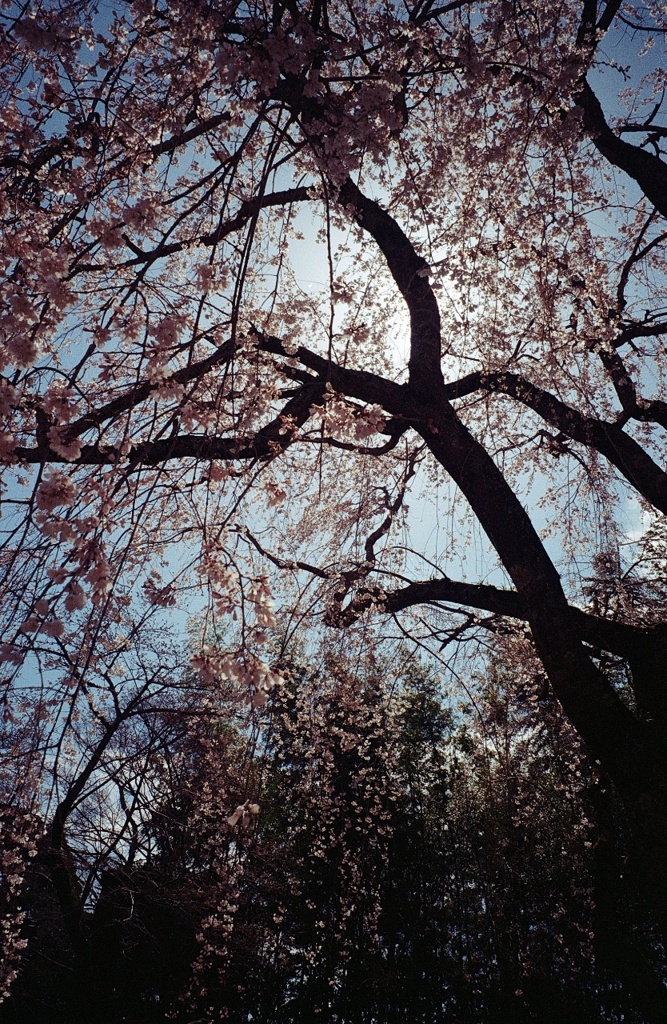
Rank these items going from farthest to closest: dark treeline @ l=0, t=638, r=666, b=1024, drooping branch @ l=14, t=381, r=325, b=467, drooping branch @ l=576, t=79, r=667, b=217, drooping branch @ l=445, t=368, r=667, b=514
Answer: dark treeline @ l=0, t=638, r=666, b=1024, drooping branch @ l=576, t=79, r=667, b=217, drooping branch @ l=445, t=368, r=667, b=514, drooping branch @ l=14, t=381, r=325, b=467

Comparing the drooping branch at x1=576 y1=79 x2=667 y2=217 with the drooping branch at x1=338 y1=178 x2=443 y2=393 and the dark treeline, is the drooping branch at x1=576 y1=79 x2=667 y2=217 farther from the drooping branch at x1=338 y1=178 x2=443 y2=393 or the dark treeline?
the dark treeline

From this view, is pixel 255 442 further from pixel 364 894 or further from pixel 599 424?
pixel 364 894

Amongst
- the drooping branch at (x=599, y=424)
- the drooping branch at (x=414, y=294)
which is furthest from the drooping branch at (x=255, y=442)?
the drooping branch at (x=599, y=424)

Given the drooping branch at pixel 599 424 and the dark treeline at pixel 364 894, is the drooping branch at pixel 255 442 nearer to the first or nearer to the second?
the drooping branch at pixel 599 424

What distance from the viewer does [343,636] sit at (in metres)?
5.76

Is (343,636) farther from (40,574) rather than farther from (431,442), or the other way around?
(40,574)

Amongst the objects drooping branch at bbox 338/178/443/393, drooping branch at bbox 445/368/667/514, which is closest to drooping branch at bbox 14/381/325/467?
drooping branch at bbox 338/178/443/393

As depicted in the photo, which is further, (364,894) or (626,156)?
(364,894)

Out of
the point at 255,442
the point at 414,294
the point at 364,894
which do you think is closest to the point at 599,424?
the point at 414,294

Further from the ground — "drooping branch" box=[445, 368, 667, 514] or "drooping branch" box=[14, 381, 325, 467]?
"drooping branch" box=[445, 368, 667, 514]

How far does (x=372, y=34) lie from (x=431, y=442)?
2264 mm

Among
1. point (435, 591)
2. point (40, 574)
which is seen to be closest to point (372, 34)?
point (40, 574)

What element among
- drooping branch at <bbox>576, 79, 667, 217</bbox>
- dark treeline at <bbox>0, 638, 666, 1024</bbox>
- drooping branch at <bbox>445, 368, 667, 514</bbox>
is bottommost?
dark treeline at <bbox>0, 638, 666, 1024</bbox>

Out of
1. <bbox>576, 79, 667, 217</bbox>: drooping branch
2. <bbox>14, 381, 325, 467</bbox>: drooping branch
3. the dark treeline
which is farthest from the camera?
the dark treeline
